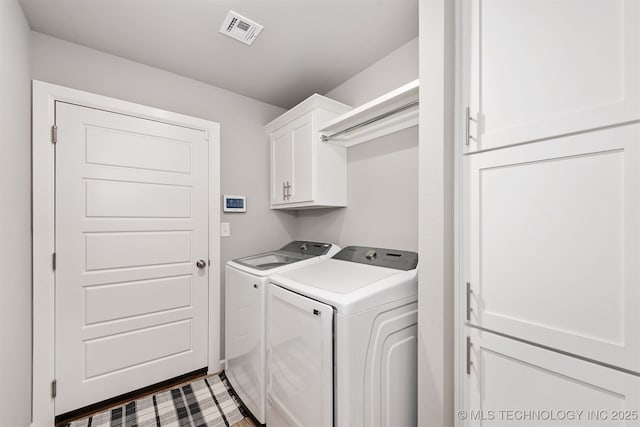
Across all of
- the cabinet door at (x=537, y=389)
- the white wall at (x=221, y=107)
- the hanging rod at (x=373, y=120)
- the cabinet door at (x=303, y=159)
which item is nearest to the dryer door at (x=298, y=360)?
the cabinet door at (x=537, y=389)

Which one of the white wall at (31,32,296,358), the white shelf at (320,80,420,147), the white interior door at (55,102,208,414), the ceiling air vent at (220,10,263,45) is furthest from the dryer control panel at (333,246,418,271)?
the ceiling air vent at (220,10,263,45)

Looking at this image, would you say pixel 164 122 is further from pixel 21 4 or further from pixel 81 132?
pixel 21 4

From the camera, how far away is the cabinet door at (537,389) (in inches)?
32.2

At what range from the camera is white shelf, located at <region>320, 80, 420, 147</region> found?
1.56 metres

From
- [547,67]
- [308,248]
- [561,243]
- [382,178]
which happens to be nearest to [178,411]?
[308,248]

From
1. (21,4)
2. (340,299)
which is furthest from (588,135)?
(21,4)

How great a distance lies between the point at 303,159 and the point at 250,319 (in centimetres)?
127

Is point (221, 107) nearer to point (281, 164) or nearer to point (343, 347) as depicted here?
point (281, 164)

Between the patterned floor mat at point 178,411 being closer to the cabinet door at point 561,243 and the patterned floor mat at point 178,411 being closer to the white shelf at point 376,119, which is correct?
the cabinet door at point 561,243

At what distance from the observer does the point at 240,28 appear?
167cm

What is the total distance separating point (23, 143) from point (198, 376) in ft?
6.62

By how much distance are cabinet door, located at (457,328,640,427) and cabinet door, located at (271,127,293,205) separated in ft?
5.81

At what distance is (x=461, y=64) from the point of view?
1.14 metres

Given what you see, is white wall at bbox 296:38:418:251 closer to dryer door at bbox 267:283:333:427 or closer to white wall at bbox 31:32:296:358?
white wall at bbox 31:32:296:358
